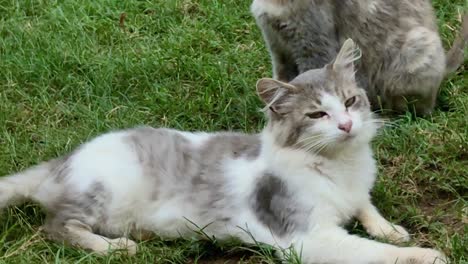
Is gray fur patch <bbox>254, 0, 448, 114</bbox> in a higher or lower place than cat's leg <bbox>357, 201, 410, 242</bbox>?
higher

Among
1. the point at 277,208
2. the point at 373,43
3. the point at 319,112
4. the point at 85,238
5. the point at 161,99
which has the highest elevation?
the point at 319,112

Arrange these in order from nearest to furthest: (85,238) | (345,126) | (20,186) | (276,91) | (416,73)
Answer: (345,126)
(276,91)
(85,238)
(20,186)
(416,73)

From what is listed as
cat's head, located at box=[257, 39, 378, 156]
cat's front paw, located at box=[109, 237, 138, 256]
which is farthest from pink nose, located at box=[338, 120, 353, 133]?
cat's front paw, located at box=[109, 237, 138, 256]

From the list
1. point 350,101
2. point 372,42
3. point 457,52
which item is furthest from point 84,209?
point 457,52

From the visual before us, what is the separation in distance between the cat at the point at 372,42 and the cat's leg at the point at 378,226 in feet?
4.18

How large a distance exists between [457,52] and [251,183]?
2.00m

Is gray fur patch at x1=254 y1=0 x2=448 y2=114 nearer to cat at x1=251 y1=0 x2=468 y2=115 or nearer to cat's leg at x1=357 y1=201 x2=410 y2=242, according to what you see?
cat at x1=251 y1=0 x2=468 y2=115

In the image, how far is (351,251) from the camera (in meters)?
3.36

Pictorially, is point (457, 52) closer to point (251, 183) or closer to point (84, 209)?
point (251, 183)

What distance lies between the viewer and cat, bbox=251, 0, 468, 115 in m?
4.77

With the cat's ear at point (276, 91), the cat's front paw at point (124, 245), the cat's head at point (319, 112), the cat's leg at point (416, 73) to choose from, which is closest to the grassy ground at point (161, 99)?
the cat's front paw at point (124, 245)

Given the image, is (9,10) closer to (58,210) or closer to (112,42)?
(112,42)

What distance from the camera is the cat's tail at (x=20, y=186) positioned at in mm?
3926

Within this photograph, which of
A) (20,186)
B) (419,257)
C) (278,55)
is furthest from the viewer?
(278,55)
